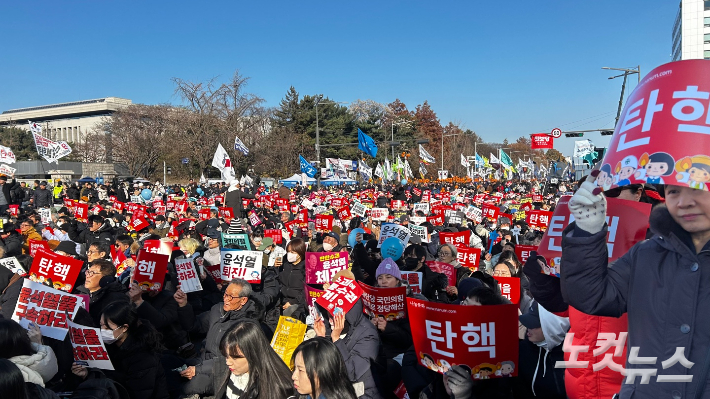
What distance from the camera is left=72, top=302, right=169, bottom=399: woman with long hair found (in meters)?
4.49

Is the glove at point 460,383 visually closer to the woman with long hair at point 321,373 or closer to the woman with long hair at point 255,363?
the woman with long hair at point 321,373

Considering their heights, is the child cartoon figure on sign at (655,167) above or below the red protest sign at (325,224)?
above

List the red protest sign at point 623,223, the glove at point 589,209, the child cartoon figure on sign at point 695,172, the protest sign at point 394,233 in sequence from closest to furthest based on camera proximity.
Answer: the child cartoon figure on sign at point 695,172 → the glove at point 589,209 → the red protest sign at point 623,223 → the protest sign at point 394,233

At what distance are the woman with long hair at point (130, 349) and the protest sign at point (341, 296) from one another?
1508mm

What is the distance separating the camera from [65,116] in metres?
110

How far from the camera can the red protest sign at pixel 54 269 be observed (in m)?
6.62

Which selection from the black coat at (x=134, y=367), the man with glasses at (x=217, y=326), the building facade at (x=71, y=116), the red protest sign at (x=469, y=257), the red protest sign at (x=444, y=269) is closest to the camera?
the black coat at (x=134, y=367)

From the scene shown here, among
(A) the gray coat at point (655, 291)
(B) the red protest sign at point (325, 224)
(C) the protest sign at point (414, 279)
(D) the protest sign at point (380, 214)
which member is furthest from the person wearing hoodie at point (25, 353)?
(D) the protest sign at point (380, 214)

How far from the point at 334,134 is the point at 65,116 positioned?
7011 cm

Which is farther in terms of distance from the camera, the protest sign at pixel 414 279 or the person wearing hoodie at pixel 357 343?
the protest sign at pixel 414 279

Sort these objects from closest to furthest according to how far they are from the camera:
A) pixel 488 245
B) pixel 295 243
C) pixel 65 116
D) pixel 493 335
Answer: pixel 493 335 → pixel 295 243 → pixel 488 245 → pixel 65 116

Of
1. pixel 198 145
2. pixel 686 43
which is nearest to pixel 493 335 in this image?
pixel 198 145

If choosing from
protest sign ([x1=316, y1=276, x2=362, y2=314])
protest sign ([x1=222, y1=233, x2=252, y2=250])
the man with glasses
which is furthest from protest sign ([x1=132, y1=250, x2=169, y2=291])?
protest sign ([x1=222, y1=233, x2=252, y2=250])

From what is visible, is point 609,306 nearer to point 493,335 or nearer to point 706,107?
point 706,107
